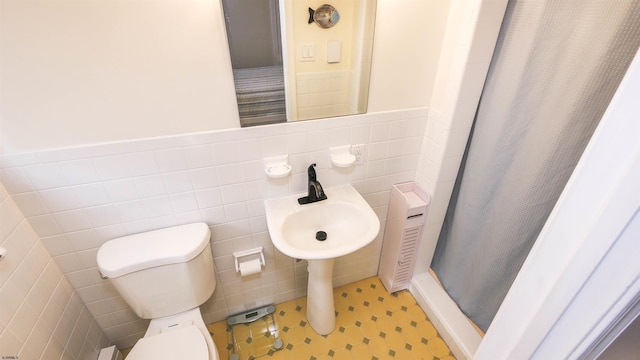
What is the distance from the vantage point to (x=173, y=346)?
1.09 metres

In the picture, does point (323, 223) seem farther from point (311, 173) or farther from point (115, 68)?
point (115, 68)

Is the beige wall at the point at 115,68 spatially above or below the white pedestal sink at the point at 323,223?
above

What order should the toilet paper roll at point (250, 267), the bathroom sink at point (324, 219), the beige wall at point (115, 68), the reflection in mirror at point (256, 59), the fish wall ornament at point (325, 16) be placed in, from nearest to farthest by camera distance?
the beige wall at point (115, 68) < the reflection in mirror at point (256, 59) < the fish wall ornament at point (325, 16) < the bathroom sink at point (324, 219) < the toilet paper roll at point (250, 267)

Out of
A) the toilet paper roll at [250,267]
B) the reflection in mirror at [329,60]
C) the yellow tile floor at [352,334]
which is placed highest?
the reflection in mirror at [329,60]

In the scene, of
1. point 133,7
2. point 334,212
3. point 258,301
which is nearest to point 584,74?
point 334,212

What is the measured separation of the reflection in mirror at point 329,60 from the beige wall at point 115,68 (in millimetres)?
90

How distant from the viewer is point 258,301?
1.63m

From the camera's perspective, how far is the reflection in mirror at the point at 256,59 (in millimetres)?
966

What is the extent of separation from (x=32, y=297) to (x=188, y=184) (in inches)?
25.7

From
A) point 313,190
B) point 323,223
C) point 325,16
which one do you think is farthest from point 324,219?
point 325,16

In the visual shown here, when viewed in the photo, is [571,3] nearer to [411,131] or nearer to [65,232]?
[411,131]

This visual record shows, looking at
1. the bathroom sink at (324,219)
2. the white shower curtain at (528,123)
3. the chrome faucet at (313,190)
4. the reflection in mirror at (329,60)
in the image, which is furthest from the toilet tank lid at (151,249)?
the white shower curtain at (528,123)

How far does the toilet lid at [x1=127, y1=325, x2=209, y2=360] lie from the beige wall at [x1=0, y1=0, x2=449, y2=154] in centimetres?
80

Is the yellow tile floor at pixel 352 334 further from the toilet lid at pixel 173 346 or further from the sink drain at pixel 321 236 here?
Result: the sink drain at pixel 321 236
